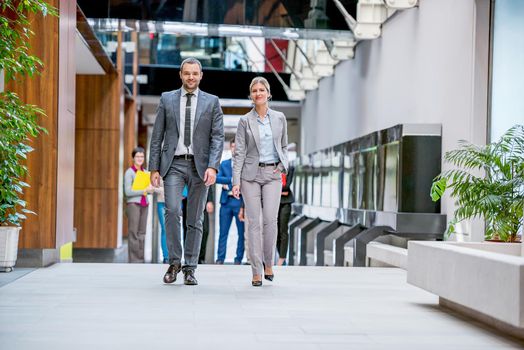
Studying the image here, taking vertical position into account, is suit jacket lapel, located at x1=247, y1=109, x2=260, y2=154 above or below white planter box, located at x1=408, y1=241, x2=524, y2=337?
above

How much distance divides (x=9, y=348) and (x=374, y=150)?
9.54 m

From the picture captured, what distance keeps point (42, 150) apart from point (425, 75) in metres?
5.81

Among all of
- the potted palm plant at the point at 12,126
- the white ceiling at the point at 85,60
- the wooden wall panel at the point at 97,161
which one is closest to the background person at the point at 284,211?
the white ceiling at the point at 85,60

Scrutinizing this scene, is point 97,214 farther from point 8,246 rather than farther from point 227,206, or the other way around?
point 8,246

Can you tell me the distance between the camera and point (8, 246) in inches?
317

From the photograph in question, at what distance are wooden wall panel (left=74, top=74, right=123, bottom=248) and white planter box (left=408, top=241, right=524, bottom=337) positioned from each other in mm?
11503

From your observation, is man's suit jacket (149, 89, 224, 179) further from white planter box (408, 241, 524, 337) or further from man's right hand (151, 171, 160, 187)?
white planter box (408, 241, 524, 337)

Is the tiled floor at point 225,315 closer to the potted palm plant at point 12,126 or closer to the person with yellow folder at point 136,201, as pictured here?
the potted palm plant at point 12,126

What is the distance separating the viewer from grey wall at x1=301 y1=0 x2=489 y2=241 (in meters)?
10.3

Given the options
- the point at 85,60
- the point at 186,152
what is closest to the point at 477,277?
the point at 186,152

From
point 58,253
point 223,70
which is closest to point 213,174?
point 58,253

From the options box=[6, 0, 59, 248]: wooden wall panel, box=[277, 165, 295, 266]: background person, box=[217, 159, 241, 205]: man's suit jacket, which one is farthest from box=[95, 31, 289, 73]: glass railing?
box=[6, 0, 59, 248]: wooden wall panel

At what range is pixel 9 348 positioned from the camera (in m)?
4.23

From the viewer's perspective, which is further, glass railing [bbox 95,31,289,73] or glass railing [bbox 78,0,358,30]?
glass railing [bbox 95,31,289,73]
